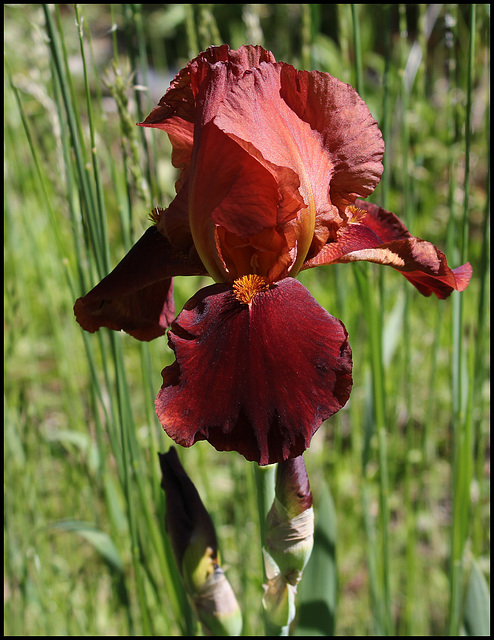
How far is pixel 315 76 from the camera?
0.51 meters

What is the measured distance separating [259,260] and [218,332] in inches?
3.6

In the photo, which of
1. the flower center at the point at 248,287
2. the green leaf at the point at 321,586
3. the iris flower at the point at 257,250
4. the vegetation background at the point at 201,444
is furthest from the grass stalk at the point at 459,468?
the flower center at the point at 248,287

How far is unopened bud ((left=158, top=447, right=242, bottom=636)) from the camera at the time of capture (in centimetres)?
63

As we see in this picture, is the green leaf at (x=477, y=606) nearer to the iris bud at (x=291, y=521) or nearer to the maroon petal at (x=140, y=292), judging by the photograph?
the iris bud at (x=291, y=521)

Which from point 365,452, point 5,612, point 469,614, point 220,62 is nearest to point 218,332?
point 220,62

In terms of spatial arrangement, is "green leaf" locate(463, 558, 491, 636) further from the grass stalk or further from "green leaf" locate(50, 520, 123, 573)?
"green leaf" locate(50, 520, 123, 573)

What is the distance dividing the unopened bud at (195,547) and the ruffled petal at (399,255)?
272 mm

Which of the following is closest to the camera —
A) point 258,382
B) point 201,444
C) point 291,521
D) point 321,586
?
point 258,382

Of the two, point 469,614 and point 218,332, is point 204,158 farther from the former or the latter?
point 469,614

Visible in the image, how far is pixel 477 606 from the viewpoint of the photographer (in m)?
0.85

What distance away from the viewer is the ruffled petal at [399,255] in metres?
0.52

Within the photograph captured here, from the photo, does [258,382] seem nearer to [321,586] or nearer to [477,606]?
[321,586]

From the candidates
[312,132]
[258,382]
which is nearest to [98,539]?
[258,382]

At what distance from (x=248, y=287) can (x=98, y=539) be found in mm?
535
